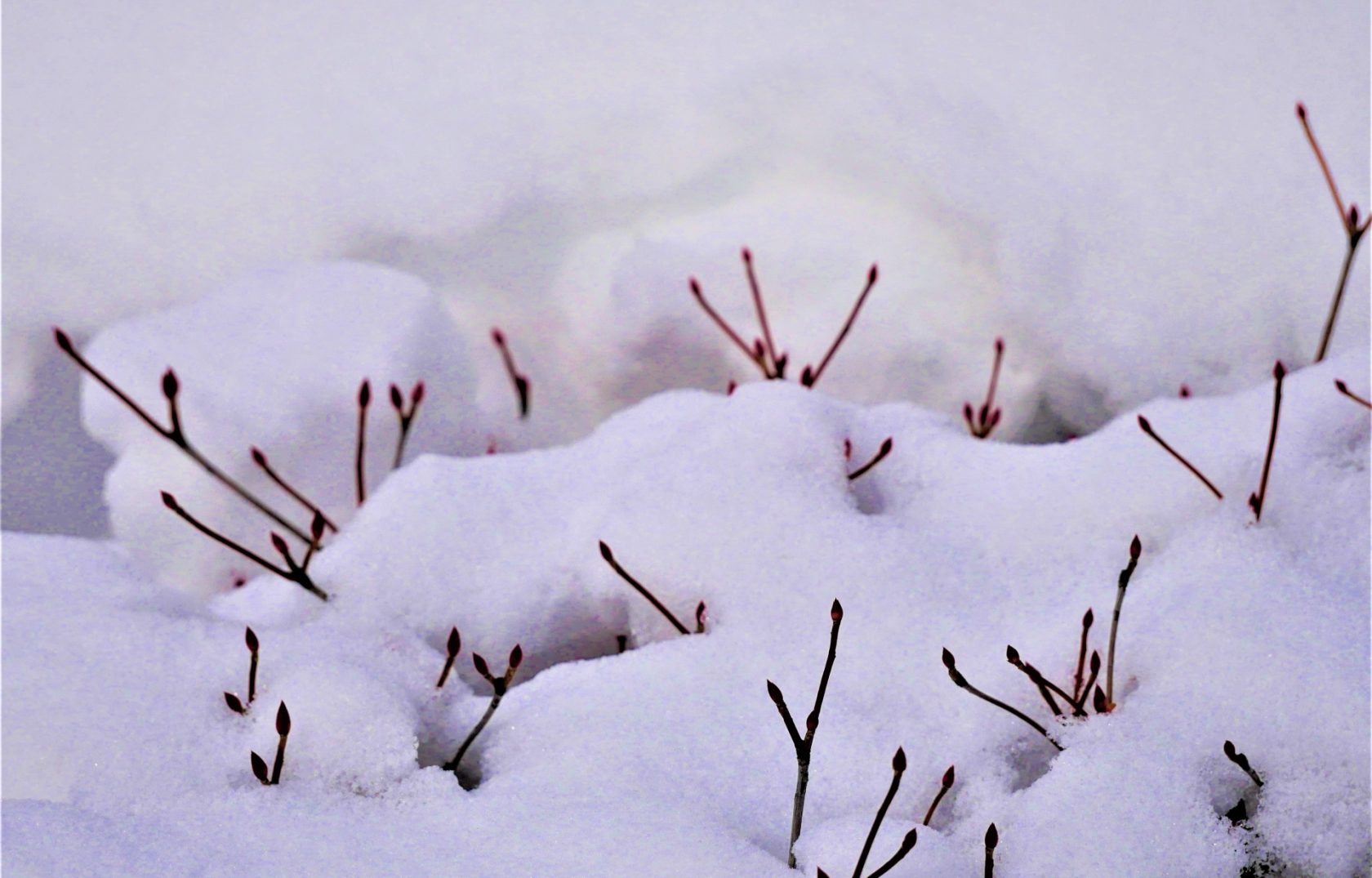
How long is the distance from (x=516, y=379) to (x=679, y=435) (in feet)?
1.39

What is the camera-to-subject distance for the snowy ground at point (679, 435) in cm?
76

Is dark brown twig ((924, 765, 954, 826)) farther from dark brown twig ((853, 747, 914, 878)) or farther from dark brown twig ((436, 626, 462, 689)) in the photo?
dark brown twig ((436, 626, 462, 689))

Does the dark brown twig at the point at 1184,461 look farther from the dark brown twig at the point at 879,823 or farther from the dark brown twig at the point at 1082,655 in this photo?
the dark brown twig at the point at 879,823

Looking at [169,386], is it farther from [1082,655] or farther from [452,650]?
[1082,655]

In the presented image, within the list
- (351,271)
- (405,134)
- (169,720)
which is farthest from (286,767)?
(405,134)

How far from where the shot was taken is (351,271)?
152 cm

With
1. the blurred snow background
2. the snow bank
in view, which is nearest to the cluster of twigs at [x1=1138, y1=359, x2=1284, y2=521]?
the blurred snow background

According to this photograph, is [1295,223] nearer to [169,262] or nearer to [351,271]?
[351,271]

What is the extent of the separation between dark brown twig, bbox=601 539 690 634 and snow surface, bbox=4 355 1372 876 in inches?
0.5

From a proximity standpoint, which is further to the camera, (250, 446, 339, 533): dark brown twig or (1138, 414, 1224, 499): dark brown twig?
(250, 446, 339, 533): dark brown twig

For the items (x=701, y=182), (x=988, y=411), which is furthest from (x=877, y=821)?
(x=701, y=182)

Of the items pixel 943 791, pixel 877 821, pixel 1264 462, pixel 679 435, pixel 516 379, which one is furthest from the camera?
pixel 516 379

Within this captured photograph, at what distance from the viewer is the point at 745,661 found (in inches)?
35.5

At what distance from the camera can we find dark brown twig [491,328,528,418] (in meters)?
1.49
